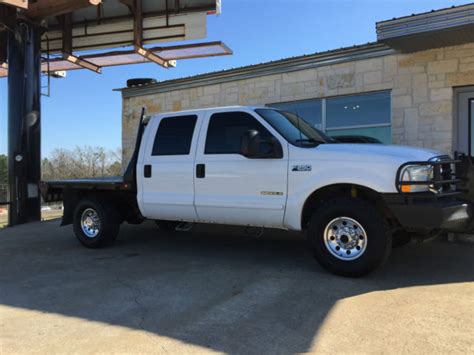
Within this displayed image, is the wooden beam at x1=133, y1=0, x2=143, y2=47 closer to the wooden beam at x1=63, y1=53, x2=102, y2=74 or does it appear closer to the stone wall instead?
the wooden beam at x1=63, y1=53, x2=102, y2=74

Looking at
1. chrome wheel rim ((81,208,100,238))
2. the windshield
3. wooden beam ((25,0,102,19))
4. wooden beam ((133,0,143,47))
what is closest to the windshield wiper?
the windshield

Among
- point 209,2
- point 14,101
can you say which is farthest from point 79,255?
point 209,2

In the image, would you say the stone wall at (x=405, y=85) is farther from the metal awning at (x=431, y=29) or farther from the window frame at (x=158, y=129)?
the window frame at (x=158, y=129)

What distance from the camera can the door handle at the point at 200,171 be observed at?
6328 millimetres

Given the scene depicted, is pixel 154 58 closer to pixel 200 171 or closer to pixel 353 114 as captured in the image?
pixel 353 114

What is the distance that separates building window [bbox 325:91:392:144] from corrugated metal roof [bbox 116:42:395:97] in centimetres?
85

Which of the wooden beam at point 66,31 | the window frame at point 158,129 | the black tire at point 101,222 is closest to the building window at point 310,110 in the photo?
the window frame at point 158,129

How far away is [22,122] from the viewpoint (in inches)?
443

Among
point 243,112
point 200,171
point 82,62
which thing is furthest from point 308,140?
point 82,62

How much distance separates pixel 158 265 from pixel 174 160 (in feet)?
4.94

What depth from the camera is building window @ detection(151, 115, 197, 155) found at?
6.63 metres

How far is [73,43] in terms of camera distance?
1348cm

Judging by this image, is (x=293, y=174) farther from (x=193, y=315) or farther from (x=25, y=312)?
(x=25, y=312)

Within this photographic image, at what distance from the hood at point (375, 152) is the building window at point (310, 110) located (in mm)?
4941
